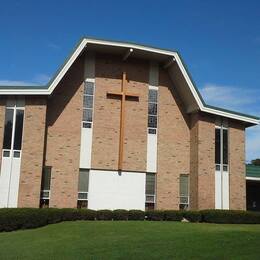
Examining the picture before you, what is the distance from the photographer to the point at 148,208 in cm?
2733

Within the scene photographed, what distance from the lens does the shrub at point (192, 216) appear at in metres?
25.8

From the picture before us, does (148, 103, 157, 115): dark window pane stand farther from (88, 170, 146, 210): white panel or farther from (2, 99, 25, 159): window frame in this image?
(2, 99, 25, 159): window frame

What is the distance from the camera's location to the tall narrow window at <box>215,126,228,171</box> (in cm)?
2819

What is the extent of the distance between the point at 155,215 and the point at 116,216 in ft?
6.73

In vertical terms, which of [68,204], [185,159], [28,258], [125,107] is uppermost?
[125,107]

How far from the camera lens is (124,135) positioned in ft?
89.5

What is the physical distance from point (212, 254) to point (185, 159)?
567 inches

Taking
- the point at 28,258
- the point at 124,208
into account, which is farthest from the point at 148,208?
the point at 28,258

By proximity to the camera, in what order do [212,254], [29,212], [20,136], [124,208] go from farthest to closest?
[124,208] < [20,136] < [29,212] < [212,254]

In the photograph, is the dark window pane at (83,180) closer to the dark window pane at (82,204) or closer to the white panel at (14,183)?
the dark window pane at (82,204)

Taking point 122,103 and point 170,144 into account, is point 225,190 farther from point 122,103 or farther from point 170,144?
point 122,103

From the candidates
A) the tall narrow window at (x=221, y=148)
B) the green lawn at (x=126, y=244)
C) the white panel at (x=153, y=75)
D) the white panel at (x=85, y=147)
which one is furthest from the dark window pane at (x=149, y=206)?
the white panel at (x=153, y=75)

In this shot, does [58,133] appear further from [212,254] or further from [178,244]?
[212,254]

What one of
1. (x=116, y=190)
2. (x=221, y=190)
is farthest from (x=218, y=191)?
(x=116, y=190)
